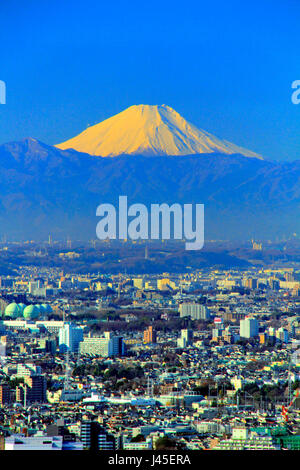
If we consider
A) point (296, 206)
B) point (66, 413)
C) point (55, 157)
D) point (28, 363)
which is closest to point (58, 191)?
point (55, 157)

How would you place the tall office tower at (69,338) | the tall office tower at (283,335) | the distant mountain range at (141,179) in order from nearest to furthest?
the tall office tower at (69,338), the tall office tower at (283,335), the distant mountain range at (141,179)

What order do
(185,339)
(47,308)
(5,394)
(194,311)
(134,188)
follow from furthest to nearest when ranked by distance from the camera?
(134,188) < (47,308) < (194,311) < (185,339) < (5,394)

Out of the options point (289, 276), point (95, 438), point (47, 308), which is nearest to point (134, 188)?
point (289, 276)

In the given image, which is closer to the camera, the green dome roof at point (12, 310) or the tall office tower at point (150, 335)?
the tall office tower at point (150, 335)

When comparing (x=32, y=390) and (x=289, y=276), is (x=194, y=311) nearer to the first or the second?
(x=289, y=276)

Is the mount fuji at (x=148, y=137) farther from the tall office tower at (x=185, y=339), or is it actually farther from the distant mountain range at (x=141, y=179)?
the tall office tower at (x=185, y=339)

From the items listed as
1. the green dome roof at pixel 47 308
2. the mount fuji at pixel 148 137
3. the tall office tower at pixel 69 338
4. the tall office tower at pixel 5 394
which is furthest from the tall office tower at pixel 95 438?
the mount fuji at pixel 148 137

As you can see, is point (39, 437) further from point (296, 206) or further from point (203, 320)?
point (296, 206)
